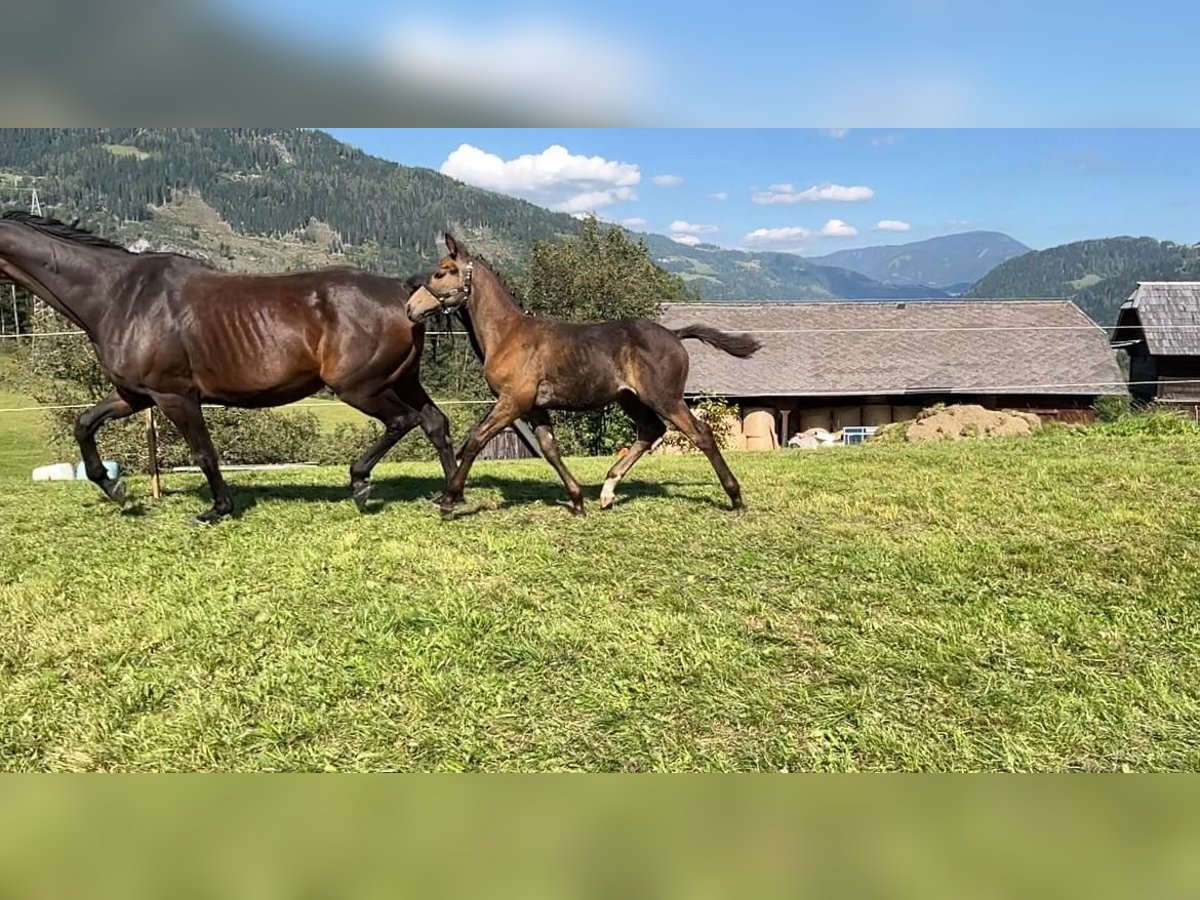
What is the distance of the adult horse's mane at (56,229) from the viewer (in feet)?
20.4

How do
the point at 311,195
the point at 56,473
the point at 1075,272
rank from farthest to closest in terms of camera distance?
the point at 1075,272
the point at 311,195
the point at 56,473

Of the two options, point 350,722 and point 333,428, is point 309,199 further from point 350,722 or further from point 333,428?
point 350,722

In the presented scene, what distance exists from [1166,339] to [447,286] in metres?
33.7

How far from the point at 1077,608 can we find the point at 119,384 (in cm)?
653

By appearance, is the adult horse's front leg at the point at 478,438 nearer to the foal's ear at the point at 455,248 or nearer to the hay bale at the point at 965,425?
the foal's ear at the point at 455,248

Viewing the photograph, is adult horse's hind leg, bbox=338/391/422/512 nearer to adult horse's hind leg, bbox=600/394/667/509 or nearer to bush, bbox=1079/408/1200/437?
adult horse's hind leg, bbox=600/394/667/509

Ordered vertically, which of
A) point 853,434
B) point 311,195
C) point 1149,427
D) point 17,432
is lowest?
point 853,434

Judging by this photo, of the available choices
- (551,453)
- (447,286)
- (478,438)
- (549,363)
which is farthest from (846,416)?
(447,286)

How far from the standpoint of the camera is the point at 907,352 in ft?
107

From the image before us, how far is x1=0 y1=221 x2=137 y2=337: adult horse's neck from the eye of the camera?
6.10 metres

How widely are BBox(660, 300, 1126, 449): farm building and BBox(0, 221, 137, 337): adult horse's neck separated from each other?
23.4m

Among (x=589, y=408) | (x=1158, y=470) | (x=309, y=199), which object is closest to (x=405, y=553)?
(x=589, y=408)

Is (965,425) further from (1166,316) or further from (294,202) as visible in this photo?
(294,202)

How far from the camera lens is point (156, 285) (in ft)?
20.1
